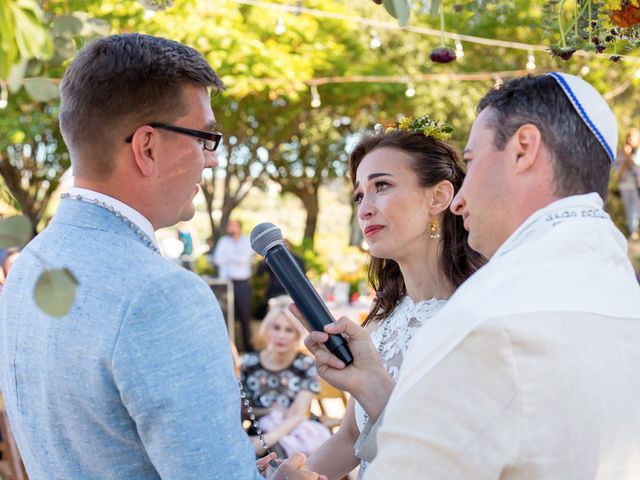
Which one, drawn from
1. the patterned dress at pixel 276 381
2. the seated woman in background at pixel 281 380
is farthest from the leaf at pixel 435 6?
the patterned dress at pixel 276 381

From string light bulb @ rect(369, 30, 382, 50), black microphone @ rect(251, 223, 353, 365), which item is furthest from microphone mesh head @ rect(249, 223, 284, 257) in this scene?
string light bulb @ rect(369, 30, 382, 50)

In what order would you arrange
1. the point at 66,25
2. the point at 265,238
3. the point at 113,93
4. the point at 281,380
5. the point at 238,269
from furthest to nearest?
the point at 238,269
the point at 281,380
the point at 265,238
the point at 113,93
the point at 66,25

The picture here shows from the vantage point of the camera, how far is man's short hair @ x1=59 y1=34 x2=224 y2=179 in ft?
5.10

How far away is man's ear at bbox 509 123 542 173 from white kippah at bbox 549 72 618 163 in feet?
0.31

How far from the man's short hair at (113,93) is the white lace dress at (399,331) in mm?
1326

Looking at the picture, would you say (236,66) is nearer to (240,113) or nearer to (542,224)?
(240,113)

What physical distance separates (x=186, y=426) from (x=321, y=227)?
3655 cm

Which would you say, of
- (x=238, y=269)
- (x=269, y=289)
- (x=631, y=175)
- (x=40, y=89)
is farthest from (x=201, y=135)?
(x=269, y=289)

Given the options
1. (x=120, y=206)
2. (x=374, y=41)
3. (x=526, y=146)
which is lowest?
(x=120, y=206)

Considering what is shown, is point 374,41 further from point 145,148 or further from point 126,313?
point 126,313

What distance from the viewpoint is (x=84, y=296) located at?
4.75 ft

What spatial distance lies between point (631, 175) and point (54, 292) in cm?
1028

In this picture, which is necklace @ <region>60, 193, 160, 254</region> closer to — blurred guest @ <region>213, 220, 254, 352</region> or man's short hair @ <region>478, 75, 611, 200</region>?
man's short hair @ <region>478, 75, 611, 200</region>

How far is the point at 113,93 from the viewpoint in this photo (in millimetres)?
1555
